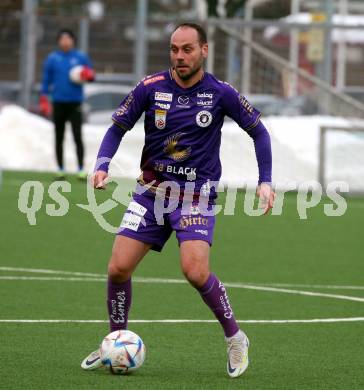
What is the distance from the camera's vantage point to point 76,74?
2111 cm

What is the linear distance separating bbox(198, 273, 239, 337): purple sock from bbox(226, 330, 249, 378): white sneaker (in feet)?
0.19

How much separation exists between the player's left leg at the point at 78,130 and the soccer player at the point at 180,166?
1269cm

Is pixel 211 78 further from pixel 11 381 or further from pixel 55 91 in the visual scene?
pixel 55 91

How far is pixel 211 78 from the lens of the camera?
8602 mm

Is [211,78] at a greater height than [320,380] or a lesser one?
greater

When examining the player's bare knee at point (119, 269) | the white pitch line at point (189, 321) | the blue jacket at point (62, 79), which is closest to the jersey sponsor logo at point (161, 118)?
the player's bare knee at point (119, 269)

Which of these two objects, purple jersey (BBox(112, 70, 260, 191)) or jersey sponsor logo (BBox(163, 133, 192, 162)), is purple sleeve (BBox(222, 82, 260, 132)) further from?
jersey sponsor logo (BBox(163, 133, 192, 162))

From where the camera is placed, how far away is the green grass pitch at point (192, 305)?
8.22 meters

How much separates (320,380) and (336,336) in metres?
1.64

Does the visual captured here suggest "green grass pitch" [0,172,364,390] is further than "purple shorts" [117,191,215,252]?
No

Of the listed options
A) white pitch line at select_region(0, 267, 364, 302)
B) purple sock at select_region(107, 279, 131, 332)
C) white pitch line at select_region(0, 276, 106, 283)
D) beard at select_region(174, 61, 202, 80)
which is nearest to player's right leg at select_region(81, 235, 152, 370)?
purple sock at select_region(107, 279, 131, 332)

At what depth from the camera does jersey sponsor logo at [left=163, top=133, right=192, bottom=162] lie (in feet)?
27.9

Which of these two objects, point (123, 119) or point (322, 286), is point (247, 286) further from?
point (123, 119)

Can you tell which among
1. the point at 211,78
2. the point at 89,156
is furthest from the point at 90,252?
the point at 89,156
